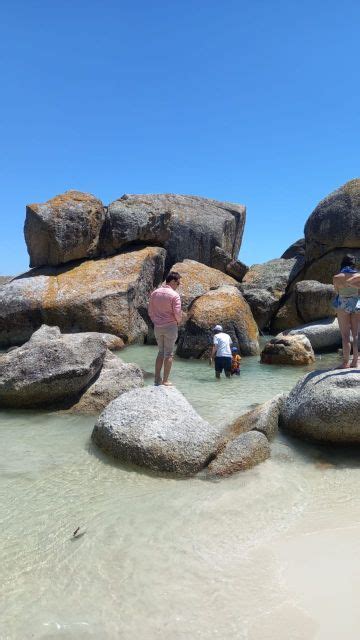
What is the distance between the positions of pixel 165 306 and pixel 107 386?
90.2 inches

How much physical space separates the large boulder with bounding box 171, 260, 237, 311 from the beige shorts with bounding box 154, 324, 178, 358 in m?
11.3

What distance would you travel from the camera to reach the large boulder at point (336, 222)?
23609 millimetres

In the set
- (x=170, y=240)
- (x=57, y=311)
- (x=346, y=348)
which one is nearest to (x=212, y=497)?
(x=346, y=348)

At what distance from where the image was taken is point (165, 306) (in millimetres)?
10258

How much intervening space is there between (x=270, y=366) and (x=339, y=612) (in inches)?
470

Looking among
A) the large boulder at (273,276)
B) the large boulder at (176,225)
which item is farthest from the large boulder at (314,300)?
the large boulder at (176,225)

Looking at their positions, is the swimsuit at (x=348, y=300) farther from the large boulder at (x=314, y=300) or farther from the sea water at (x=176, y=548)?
the large boulder at (x=314, y=300)

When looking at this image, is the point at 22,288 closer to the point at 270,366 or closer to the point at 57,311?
the point at 57,311

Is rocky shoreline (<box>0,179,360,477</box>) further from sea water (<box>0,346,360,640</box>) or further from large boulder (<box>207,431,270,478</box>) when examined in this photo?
sea water (<box>0,346,360,640</box>)

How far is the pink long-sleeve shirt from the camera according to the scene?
10.2 meters

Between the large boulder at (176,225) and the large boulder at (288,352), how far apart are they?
33.6ft

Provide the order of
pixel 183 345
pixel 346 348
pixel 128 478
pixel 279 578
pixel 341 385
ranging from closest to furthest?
1. pixel 279 578
2. pixel 128 478
3. pixel 341 385
4. pixel 346 348
5. pixel 183 345

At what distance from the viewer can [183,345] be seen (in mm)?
18047

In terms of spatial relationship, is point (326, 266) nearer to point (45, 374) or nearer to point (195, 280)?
point (195, 280)
